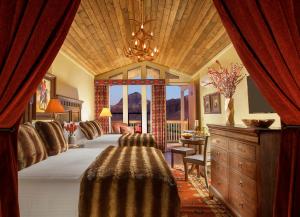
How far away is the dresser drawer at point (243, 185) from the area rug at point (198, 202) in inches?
18.7

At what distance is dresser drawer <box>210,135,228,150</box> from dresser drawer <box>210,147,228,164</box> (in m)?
0.06

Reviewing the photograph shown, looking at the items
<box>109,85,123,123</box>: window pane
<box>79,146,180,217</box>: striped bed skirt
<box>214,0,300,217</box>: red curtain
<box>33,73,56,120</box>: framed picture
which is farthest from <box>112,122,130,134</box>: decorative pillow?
<box>214,0,300,217</box>: red curtain

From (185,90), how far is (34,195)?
323 inches

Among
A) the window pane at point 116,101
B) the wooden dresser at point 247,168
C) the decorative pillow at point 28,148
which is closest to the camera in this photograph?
the wooden dresser at point 247,168

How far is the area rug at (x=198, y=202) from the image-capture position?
291 centimetres

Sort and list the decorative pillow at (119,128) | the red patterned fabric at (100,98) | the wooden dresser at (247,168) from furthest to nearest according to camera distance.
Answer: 1. the red patterned fabric at (100,98)
2. the decorative pillow at (119,128)
3. the wooden dresser at (247,168)

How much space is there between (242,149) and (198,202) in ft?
4.30

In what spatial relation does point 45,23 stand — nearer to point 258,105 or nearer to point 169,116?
point 258,105

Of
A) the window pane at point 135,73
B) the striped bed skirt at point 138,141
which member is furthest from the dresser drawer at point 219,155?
the window pane at point 135,73

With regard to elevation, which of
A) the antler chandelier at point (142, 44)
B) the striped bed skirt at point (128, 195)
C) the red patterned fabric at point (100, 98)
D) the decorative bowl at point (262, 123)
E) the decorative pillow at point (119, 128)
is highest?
the antler chandelier at point (142, 44)

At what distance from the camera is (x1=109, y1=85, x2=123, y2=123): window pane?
898cm

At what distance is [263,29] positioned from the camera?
4.85ft

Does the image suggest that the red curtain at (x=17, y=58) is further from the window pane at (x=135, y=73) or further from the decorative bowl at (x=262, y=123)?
the window pane at (x=135, y=73)

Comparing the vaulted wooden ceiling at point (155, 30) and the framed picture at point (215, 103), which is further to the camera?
the framed picture at point (215, 103)
